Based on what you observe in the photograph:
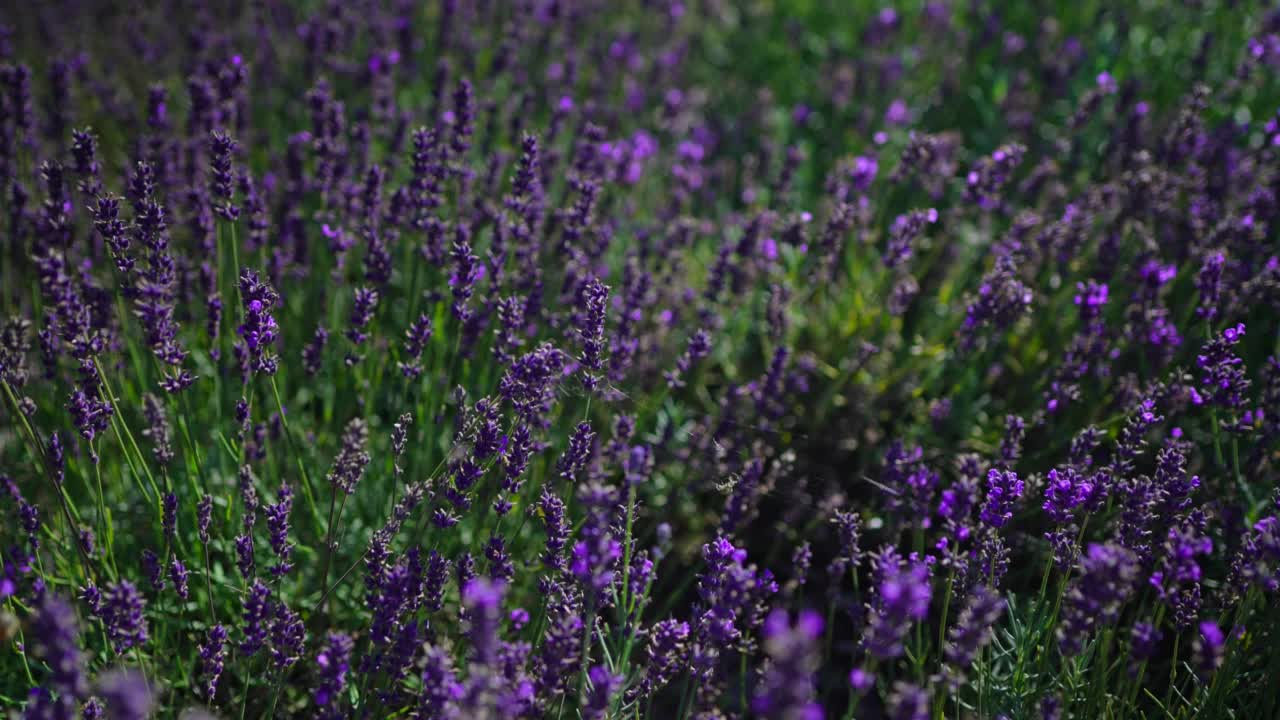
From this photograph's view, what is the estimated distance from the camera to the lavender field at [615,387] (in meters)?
2.29

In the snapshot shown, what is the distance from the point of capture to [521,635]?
2922mm

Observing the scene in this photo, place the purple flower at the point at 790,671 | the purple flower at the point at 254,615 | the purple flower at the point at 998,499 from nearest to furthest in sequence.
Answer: the purple flower at the point at 790,671
the purple flower at the point at 254,615
the purple flower at the point at 998,499

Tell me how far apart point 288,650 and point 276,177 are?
8.06ft

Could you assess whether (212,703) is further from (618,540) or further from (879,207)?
(879,207)

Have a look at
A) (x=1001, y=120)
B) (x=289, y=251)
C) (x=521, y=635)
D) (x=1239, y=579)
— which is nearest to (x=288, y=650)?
(x=521, y=635)

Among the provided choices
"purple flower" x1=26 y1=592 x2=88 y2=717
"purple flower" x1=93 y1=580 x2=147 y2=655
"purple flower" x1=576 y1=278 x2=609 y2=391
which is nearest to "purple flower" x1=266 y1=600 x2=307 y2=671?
"purple flower" x1=93 y1=580 x2=147 y2=655

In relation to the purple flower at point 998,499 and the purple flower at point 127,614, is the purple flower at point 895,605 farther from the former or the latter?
the purple flower at point 127,614

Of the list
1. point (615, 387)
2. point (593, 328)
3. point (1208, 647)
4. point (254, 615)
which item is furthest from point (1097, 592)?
point (254, 615)

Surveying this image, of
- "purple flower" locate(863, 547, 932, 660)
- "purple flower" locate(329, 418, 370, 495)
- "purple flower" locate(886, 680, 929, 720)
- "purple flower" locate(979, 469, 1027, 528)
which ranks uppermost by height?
"purple flower" locate(329, 418, 370, 495)

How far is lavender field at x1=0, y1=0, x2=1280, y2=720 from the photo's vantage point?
2289mm

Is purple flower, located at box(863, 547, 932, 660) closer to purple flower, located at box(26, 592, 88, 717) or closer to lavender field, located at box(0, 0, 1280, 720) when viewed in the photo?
lavender field, located at box(0, 0, 1280, 720)

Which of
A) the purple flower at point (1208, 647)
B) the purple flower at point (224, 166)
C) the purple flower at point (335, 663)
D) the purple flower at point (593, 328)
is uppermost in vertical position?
the purple flower at point (224, 166)

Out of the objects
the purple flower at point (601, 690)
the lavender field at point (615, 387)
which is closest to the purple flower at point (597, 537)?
the lavender field at point (615, 387)

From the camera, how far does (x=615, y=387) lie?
304 centimetres
